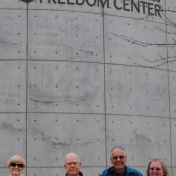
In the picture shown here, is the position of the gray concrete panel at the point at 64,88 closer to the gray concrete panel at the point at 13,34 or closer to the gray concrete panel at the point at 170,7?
the gray concrete panel at the point at 13,34

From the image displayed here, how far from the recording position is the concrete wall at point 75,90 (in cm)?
1238

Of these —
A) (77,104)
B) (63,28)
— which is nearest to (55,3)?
(63,28)

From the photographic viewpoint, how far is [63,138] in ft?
40.9

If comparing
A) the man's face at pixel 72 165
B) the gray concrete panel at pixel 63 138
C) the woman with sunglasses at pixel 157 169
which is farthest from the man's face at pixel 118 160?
the gray concrete panel at pixel 63 138

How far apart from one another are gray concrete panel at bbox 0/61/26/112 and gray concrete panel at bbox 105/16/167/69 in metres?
1.93

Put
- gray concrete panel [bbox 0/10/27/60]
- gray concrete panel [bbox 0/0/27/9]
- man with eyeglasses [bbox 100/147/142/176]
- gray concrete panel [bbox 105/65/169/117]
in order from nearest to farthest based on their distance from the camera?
man with eyeglasses [bbox 100/147/142/176]
gray concrete panel [bbox 0/10/27/60]
gray concrete panel [bbox 0/0/27/9]
gray concrete panel [bbox 105/65/169/117]

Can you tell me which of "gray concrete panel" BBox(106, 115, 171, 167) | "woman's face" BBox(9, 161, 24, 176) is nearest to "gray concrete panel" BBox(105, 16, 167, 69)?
"gray concrete panel" BBox(106, 115, 171, 167)

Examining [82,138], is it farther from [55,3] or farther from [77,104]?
[55,3]

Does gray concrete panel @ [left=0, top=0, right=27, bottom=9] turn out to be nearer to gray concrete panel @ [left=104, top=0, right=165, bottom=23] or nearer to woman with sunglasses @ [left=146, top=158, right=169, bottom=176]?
gray concrete panel @ [left=104, top=0, right=165, bottom=23]

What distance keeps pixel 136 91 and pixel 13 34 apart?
9.75ft

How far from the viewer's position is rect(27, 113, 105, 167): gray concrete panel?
40.4 feet

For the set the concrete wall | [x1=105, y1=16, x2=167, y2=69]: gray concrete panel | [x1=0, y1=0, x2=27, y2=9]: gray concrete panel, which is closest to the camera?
the concrete wall

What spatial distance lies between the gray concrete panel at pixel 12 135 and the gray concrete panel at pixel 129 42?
7.77 ft

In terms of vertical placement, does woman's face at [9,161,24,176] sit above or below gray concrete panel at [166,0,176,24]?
below
